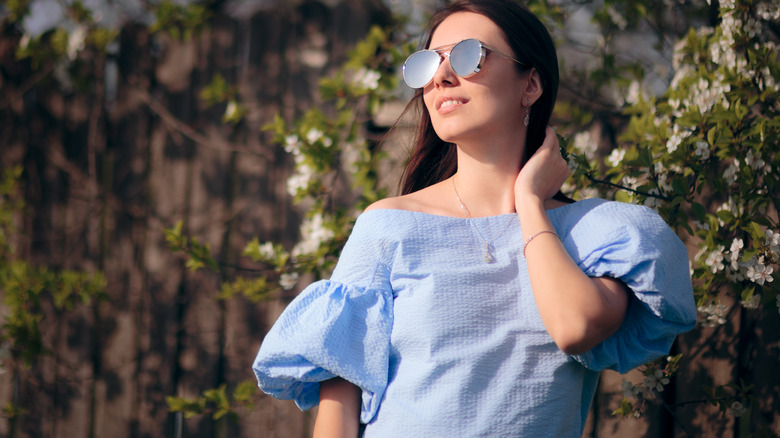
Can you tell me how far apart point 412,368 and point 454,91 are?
22.1 inches

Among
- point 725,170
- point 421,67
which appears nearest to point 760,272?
point 725,170

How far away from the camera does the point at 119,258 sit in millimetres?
2904

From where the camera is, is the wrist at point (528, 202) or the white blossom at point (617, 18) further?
the white blossom at point (617, 18)

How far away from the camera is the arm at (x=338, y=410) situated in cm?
127

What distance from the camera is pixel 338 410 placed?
4.20ft

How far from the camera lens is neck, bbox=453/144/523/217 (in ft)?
4.62

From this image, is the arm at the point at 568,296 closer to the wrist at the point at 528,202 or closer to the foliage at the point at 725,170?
the wrist at the point at 528,202

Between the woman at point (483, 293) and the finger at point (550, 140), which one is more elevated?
the finger at point (550, 140)

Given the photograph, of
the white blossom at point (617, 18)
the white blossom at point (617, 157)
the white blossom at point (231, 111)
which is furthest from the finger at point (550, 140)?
the white blossom at point (231, 111)

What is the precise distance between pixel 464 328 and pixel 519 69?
1.85ft

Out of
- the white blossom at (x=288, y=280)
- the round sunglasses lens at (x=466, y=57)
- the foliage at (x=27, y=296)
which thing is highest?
the round sunglasses lens at (x=466, y=57)

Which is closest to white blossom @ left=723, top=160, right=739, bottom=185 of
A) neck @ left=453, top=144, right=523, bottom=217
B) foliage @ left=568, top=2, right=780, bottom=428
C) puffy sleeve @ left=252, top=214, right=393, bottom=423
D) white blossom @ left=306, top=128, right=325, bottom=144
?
foliage @ left=568, top=2, right=780, bottom=428

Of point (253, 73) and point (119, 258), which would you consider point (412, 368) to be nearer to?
point (253, 73)

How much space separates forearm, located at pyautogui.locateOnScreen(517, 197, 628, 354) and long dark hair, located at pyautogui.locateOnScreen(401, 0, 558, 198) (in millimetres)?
347
